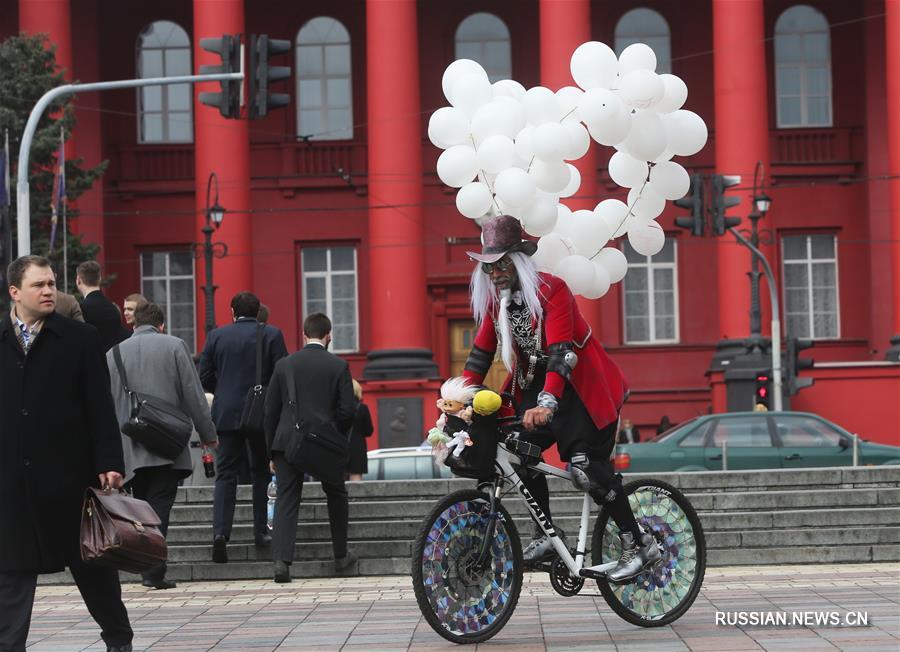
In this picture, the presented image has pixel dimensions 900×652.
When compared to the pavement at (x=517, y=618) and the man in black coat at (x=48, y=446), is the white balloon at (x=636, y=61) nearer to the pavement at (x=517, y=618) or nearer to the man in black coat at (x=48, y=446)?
the pavement at (x=517, y=618)

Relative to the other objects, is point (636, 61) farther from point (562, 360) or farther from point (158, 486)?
point (158, 486)

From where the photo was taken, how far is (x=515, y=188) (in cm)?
991

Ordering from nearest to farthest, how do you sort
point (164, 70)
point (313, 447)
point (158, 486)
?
1. point (158, 486)
2. point (313, 447)
3. point (164, 70)

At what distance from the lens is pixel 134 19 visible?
3853 centimetres

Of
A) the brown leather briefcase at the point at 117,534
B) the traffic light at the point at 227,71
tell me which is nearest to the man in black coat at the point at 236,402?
the brown leather briefcase at the point at 117,534

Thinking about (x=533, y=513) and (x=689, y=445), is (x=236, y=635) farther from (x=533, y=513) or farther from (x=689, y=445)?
(x=689, y=445)

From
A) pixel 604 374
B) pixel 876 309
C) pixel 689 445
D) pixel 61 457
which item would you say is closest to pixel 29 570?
pixel 61 457

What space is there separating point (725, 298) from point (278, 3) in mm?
12382

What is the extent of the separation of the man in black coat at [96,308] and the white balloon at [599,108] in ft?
13.6

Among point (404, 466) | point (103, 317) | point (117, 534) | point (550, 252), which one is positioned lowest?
point (404, 466)

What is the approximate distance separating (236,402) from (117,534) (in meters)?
5.62

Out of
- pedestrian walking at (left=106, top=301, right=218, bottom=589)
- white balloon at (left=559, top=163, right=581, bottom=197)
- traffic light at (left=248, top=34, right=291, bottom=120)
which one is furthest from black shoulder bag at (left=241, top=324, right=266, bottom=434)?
traffic light at (left=248, top=34, right=291, bottom=120)

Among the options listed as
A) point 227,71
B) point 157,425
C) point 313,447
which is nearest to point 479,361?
point 157,425

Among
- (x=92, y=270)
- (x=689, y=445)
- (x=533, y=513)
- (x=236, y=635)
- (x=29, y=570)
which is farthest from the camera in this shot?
(x=689, y=445)
